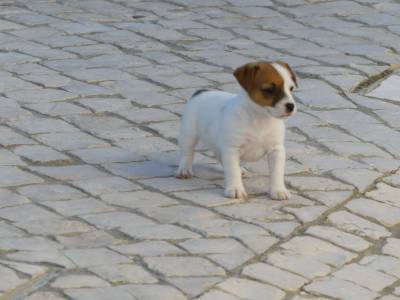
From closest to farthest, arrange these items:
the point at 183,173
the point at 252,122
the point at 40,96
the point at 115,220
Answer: the point at 115,220 < the point at 252,122 < the point at 183,173 < the point at 40,96

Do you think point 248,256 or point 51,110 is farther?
point 51,110

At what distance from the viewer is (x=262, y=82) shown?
7.27 metres

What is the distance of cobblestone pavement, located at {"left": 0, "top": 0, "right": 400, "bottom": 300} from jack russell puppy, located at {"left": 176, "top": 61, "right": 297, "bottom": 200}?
17cm

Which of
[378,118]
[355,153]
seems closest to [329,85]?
[378,118]

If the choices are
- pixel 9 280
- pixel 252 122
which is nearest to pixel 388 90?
pixel 252 122

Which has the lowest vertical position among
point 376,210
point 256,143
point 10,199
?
point 10,199

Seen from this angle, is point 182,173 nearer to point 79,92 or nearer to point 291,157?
point 291,157

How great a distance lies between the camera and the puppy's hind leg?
779 centimetres

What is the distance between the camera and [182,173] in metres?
7.91

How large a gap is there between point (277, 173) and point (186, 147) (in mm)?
647

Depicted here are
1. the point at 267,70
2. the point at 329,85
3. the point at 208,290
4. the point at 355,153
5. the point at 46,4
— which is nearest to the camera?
the point at 208,290

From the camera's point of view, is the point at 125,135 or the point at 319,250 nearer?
the point at 319,250

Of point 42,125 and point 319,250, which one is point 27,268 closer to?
point 319,250

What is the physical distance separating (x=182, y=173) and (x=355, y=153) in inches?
49.6
